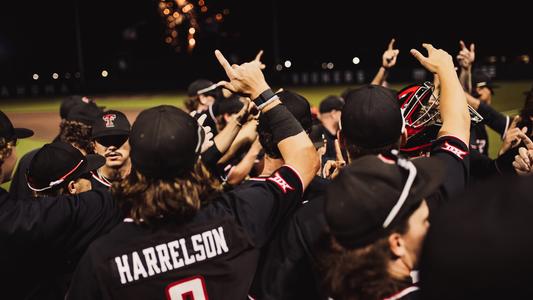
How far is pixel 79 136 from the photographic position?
5.27 meters

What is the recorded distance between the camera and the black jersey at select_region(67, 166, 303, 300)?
2.35m

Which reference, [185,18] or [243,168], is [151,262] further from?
[185,18]

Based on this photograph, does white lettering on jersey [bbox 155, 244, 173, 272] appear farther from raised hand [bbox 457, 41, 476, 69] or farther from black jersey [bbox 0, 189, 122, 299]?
raised hand [bbox 457, 41, 476, 69]

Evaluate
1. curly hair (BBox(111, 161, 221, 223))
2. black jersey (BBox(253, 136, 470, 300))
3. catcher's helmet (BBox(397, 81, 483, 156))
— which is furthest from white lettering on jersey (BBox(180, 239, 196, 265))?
catcher's helmet (BBox(397, 81, 483, 156))

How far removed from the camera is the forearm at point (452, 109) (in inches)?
113

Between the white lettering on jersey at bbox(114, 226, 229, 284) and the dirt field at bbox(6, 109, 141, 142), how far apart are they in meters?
14.0

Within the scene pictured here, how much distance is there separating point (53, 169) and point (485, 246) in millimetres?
2878

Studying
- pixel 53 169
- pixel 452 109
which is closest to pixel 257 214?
pixel 452 109

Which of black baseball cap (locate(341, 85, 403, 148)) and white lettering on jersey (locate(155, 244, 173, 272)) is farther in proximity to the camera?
black baseball cap (locate(341, 85, 403, 148))

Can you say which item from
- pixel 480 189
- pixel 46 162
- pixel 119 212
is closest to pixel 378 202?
pixel 480 189

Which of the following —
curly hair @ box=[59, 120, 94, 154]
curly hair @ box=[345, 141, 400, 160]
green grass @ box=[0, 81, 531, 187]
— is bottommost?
green grass @ box=[0, 81, 531, 187]

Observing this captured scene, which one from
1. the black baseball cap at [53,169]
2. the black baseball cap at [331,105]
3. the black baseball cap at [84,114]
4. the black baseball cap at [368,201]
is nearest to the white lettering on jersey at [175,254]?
the black baseball cap at [368,201]

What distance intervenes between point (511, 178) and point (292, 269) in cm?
134

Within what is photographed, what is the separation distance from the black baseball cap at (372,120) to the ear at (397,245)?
823 millimetres
